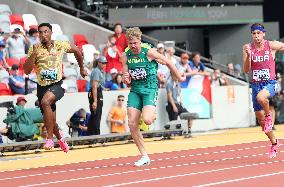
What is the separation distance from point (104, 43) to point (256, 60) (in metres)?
14.1

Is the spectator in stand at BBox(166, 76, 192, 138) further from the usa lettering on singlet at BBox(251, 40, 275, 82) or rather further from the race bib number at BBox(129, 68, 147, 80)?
the race bib number at BBox(129, 68, 147, 80)

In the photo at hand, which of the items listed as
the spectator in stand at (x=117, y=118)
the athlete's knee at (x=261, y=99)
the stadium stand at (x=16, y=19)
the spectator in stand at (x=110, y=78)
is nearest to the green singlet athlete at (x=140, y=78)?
the athlete's knee at (x=261, y=99)

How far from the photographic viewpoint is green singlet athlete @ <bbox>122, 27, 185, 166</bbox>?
1334 cm

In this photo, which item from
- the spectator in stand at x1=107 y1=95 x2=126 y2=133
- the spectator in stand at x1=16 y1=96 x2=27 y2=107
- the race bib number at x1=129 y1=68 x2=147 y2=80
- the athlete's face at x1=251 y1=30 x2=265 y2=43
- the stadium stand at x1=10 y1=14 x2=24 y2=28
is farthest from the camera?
the stadium stand at x1=10 y1=14 x2=24 y2=28

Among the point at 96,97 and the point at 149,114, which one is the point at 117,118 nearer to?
the point at 96,97

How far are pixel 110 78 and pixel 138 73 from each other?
9.92 meters

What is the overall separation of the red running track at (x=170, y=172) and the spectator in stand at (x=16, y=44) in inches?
336

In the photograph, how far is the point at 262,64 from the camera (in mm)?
14508

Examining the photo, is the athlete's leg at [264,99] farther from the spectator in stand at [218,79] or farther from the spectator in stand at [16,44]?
the spectator in stand at [218,79]

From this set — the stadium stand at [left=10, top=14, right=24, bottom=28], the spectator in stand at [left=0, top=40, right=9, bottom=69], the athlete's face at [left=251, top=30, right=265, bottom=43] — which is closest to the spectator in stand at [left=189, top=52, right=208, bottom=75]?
the stadium stand at [left=10, top=14, right=24, bottom=28]

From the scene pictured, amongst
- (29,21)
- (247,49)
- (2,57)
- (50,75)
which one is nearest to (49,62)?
(50,75)

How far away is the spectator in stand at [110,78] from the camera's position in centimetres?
2259

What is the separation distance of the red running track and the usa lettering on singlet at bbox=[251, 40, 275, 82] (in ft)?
4.24

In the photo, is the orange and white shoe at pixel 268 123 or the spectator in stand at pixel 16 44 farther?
the spectator in stand at pixel 16 44
